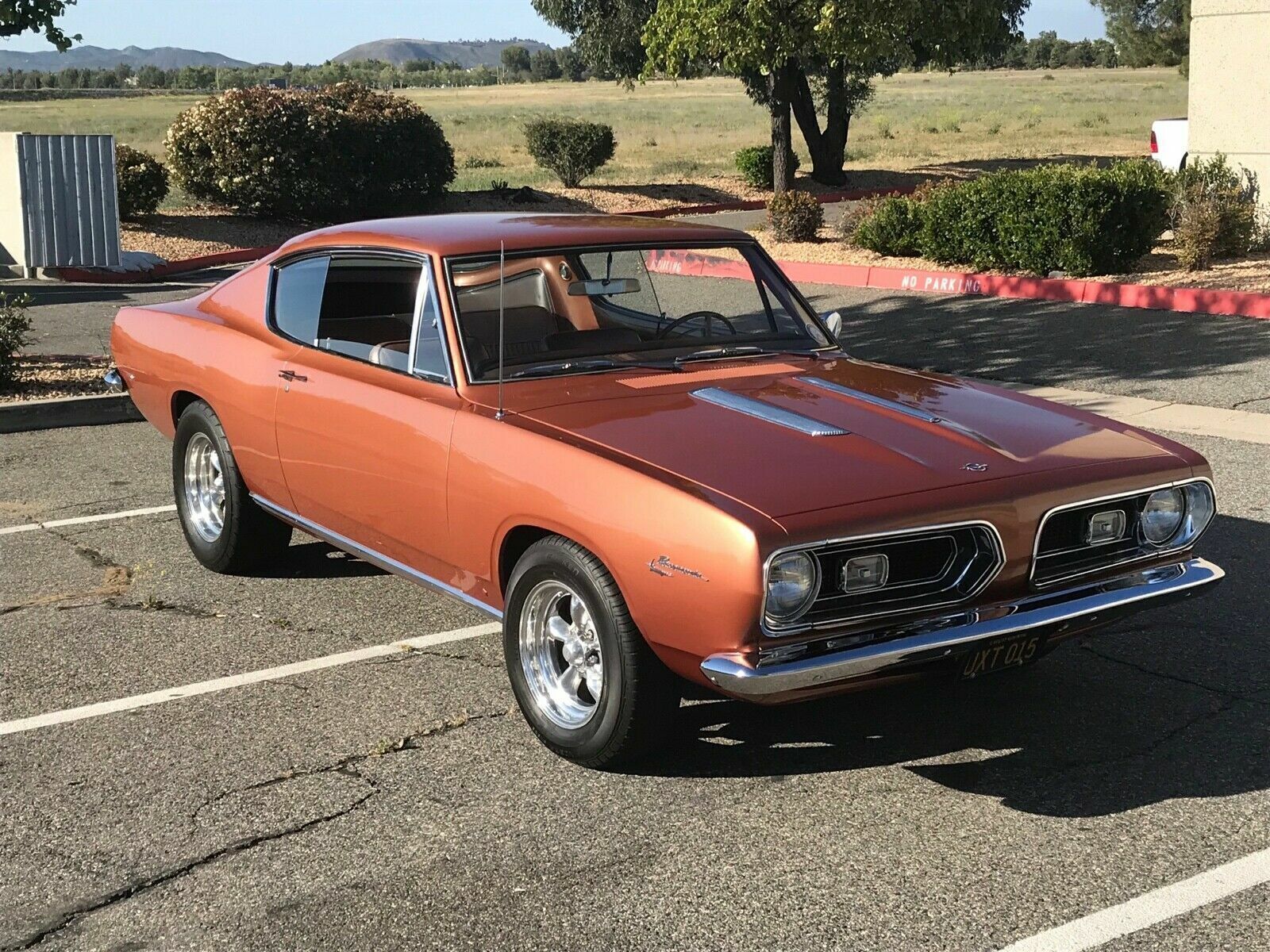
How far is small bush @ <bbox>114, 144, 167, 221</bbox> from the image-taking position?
74.1 feet

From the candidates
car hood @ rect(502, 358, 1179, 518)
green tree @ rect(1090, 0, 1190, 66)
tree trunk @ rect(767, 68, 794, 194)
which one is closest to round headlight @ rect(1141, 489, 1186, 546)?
car hood @ rect(502, 358, 1179, 518)

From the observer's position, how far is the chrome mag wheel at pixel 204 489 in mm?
6781

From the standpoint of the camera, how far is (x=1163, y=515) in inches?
190

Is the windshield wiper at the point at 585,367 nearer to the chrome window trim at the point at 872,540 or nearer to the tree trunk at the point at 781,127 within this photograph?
the chrome window trim at the point at 872,540

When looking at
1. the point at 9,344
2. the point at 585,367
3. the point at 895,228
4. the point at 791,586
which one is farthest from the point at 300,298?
the point at 895,228

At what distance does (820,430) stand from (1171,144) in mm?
17756

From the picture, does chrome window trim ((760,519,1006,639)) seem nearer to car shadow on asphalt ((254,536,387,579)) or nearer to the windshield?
the windshield

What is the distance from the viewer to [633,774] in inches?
182

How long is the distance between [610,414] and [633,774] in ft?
3.74

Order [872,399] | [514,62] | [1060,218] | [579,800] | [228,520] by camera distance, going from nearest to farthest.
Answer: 1. [579,800]
2. [872,399]
3. [228,520]
4. [1060,218]
5. [514,62]

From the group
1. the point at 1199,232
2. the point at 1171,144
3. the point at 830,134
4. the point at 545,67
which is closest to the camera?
the point at 1199,232

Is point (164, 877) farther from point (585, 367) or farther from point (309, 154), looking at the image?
point (309, 154)

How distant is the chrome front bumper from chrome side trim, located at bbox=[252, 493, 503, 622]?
1.16 metres

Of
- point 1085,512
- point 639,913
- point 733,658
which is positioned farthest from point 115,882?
point 1085,512
